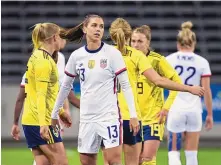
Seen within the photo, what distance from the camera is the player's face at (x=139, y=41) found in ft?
30.4

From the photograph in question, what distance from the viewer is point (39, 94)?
798 centimetres

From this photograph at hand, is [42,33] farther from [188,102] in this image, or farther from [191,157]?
[191,157]

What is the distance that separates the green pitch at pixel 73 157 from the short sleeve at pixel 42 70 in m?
5.56

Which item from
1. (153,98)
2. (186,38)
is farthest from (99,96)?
(186,38)

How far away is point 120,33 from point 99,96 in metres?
0.89

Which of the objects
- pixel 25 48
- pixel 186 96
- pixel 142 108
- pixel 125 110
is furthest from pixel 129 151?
pixel 25 48

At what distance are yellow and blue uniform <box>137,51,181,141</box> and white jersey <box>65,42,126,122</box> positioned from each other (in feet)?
5.27

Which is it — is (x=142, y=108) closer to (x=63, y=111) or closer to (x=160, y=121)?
(x=160, y=121)

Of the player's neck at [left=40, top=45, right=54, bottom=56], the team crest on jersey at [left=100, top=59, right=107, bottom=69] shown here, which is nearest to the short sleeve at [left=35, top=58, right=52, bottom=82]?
the player's neck at [left=40, top=45, right=54, bottom=56]

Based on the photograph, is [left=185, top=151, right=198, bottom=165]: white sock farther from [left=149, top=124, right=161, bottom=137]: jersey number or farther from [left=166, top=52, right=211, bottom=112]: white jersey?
[left=149, top=124, right=161, bottom=137]: jersey number

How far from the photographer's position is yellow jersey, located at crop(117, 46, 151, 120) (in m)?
8.55

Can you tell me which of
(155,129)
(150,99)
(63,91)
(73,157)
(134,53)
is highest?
(134,53)

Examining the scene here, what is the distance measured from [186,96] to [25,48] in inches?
435

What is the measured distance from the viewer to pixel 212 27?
2228 centimetres
